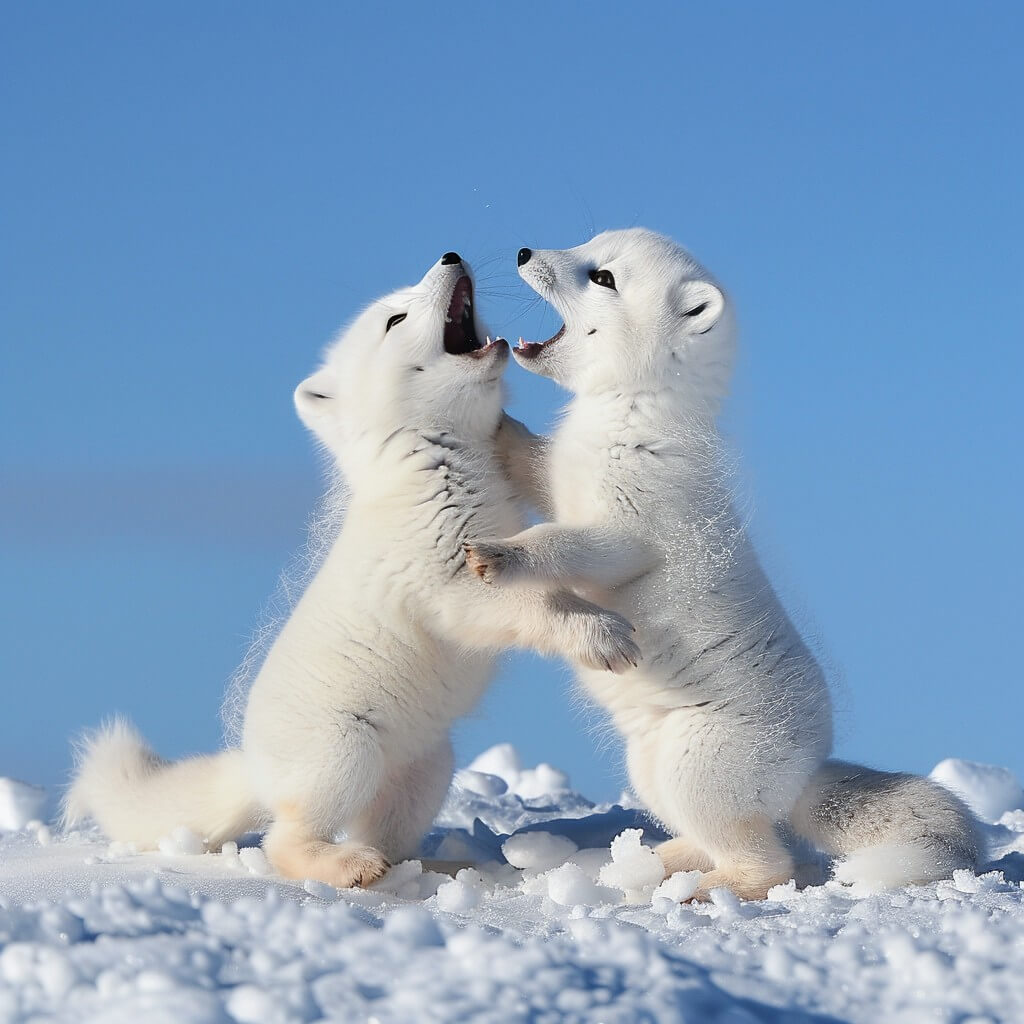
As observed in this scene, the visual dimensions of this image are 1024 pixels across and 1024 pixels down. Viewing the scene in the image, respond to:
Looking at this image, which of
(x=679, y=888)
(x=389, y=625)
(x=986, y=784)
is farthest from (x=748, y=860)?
(x=986, y=784)

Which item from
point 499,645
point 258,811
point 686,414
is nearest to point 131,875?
point 258,811

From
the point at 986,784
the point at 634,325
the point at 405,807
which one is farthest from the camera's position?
the point at 986,784

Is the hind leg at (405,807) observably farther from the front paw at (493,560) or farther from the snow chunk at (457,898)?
the front paw at (493,560)

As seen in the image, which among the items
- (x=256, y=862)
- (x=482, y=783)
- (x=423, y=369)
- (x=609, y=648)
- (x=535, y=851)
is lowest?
(x=256, y=862)

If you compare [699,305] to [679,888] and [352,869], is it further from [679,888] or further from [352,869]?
[352,869]

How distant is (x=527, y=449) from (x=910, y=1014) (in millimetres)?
3326

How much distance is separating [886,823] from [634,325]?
7.82 ft

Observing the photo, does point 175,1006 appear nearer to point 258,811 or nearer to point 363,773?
point 363,773

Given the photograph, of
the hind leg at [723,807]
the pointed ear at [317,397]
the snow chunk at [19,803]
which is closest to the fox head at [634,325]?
the pointed ear at [317,397]

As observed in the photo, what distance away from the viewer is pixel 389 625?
5.41 m

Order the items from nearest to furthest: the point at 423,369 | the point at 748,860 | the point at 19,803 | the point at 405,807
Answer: the point at 748,860, the point at 423,369, the point at 405,807, the point at 19,803

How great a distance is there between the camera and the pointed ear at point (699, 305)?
18.4ft

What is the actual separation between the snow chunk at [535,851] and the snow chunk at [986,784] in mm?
4552

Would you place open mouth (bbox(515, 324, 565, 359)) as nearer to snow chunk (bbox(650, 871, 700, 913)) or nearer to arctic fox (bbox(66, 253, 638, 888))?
arctic fox (bbox(66, 253, 638, 888))
